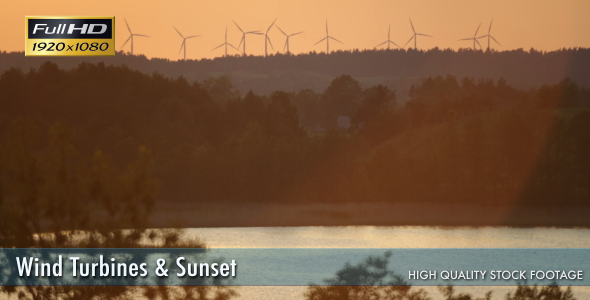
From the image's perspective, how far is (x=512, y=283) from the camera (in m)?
36.2

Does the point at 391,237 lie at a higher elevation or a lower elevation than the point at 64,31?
lower

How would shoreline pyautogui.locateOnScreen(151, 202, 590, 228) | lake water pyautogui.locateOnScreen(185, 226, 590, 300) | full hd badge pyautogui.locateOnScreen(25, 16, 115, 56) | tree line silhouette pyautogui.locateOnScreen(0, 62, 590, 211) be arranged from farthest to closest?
tree line silhouette pyautogui.locateOnScreen(0, 62, 590, 211) → shoreline pyautogui.locateOnScreen(151, 202, 590, 228) → lake water pyautogui.locateOnScreen(185, 226, 590, 300) → full hd badge pyautogui.locateOnScreen(25, 16, 115, 56)

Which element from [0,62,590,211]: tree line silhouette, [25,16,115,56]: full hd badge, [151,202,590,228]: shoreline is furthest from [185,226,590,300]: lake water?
[0,62,590,211]: tree line silhouette

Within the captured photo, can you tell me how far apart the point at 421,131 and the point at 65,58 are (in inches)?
3519

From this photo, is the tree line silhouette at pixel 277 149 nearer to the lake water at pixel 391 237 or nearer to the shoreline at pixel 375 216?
the shoreline at pixel 375 216

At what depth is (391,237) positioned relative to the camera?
52.5 meters

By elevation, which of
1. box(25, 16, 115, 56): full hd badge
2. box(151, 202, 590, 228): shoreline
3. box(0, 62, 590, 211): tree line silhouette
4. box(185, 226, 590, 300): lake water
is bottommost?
box(185, 226, 590, 300): lake water

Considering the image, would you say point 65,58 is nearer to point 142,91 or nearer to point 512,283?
point 142,91

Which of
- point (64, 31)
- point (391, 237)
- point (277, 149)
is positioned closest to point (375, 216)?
point (391, 237)

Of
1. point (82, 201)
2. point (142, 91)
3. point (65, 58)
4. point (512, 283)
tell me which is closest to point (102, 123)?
point (142, 91)

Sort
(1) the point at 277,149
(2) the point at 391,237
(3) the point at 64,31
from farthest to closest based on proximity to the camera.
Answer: (1) the point at 277,149 → (2) the point at 391,237 → (3) the point at 64,31

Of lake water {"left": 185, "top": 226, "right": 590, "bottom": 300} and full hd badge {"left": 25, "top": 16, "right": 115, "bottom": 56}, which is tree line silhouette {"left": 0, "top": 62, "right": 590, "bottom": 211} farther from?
full hd badge {"left": 25, "top": 16, "right": 115, "bottom": 56}

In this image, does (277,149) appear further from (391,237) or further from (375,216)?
(391,237)

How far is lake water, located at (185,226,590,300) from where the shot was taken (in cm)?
4884
